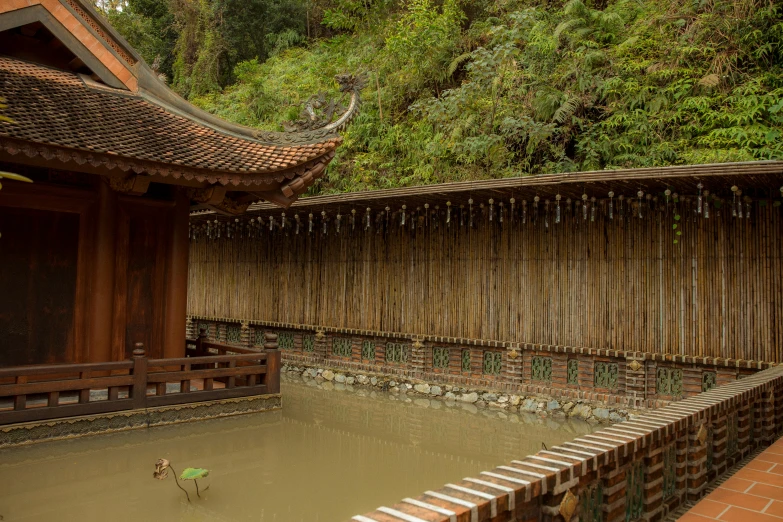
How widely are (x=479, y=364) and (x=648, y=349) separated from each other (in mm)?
2760

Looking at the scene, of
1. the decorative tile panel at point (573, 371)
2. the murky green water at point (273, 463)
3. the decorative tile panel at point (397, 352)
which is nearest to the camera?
the murky green water at point (273, 463)

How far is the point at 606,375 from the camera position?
8672mm

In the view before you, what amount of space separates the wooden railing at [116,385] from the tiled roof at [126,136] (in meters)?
2.32

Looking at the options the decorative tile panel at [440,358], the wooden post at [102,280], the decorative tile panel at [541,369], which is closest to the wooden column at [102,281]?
the wooden post at [102,280]

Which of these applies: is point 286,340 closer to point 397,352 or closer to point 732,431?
point 397,352

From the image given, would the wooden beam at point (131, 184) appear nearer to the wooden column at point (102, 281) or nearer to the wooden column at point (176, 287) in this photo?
the wooden column at point (102, 281)

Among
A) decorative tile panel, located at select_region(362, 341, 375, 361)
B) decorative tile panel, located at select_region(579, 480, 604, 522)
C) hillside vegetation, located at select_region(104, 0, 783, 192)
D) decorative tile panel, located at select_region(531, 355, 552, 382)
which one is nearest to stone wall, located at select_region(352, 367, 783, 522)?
decorative tile panel, located at select_region(579, 480, 604, 522)

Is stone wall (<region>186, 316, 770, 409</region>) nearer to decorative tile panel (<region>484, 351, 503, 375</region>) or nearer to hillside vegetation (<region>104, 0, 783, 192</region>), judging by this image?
decorative tile panel (<region>484, 351, 503, 375</region>)

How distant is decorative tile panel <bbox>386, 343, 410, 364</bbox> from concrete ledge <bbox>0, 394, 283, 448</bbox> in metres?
3.09

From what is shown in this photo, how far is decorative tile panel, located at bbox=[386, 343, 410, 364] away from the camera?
1116 cm

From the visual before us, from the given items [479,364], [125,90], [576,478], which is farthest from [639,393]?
[125,90]

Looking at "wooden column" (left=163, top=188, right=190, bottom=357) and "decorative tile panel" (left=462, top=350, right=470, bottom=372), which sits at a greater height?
"wooden column" (left=163, top=188, right=190, bottom=357)

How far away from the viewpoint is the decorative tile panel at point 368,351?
11703 mm

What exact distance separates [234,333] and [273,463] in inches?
348
